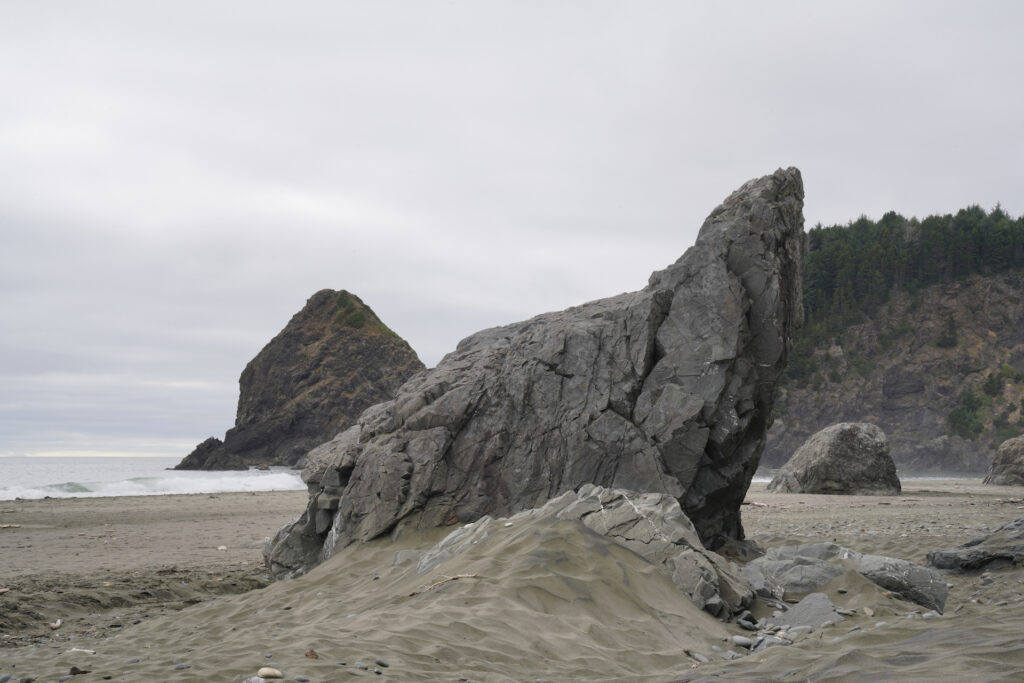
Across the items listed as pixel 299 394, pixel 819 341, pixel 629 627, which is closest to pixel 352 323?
pixel 299 394

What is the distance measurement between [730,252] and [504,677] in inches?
268

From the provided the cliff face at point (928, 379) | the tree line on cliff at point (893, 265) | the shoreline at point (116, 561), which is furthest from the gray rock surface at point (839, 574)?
the tree line on cliff at point (893, 265)

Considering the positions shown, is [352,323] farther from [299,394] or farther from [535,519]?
[535,519]

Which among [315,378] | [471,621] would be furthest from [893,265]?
[471,621]

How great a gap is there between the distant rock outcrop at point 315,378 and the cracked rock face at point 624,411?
51.2 metres

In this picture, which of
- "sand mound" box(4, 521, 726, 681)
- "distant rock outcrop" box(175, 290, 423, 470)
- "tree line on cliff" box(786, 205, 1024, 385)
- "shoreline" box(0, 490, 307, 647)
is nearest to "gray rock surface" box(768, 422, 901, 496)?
"shoreline" box(0, 490, 307, 647)

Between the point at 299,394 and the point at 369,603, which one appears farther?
the point at 299,394

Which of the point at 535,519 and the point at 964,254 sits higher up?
the point at 964,254

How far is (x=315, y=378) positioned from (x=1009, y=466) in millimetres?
51588

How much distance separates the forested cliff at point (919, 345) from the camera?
62125mm

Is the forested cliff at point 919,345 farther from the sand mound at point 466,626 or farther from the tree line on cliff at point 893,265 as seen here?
the sand mound at point 466,626

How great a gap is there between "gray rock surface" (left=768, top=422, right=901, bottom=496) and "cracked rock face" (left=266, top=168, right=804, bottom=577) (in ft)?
43.7

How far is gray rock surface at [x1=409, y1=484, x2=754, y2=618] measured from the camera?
710 centimetres

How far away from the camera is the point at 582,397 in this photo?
9930 mm
